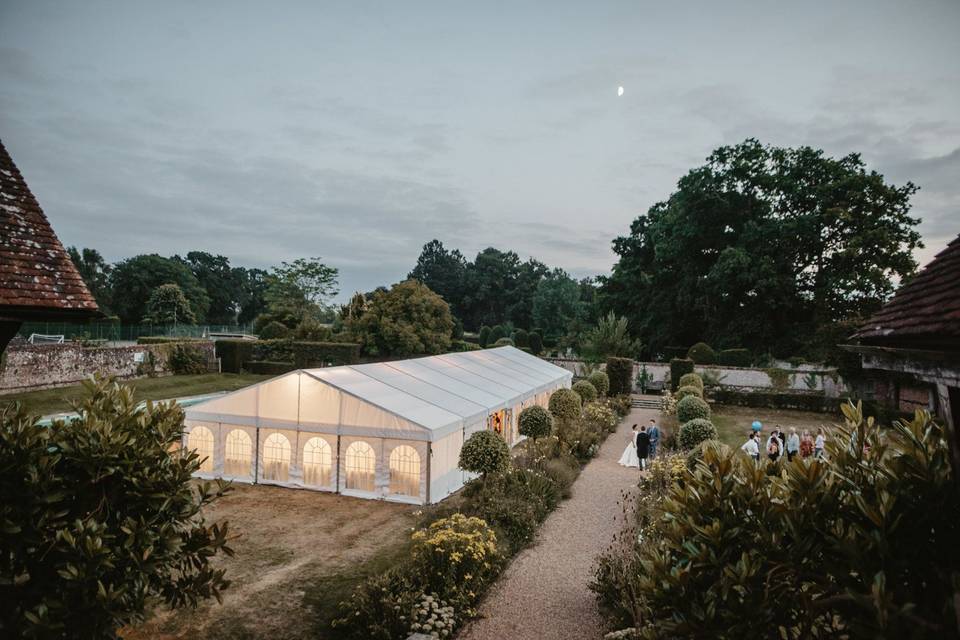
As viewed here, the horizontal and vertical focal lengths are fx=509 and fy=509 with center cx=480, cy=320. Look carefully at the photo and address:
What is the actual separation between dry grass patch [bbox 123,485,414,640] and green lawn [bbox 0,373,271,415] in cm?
1277

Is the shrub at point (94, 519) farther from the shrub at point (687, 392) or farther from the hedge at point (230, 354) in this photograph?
the hedge at point (230, 354)

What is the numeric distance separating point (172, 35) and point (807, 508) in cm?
2115

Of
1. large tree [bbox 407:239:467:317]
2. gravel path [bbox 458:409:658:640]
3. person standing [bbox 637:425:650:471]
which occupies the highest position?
large tree [bbox 407:239:467:317]

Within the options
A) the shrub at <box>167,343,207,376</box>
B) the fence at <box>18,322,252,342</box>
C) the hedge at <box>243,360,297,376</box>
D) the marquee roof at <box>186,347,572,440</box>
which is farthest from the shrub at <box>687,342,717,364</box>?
the fence at <box>18,322,252,342</box>

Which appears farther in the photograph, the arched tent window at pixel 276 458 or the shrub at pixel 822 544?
the arched tent window at pixel 276 458

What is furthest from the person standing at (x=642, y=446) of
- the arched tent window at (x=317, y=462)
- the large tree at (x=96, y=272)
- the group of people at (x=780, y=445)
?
the large tree at (x=96, y=272)

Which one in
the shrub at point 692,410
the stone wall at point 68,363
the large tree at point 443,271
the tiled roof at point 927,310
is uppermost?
the large tree at point 443,271

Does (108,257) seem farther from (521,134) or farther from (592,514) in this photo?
(592,514)

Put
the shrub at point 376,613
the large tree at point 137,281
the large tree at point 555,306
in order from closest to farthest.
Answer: the shrub at point 376,613
the large tree at point 137,281
the large tree at point 555,306

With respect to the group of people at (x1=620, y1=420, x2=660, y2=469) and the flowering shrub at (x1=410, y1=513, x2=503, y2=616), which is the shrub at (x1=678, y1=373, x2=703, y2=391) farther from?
the flowering shrub at (x1=410, y1=513, x2=503, y2=616)

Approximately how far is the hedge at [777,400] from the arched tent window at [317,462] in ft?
75.7

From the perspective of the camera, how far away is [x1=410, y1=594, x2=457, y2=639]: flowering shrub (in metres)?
6.41

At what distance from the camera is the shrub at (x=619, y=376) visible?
99.5 ft

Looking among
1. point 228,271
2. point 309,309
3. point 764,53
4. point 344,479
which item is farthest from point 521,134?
point 228,271
